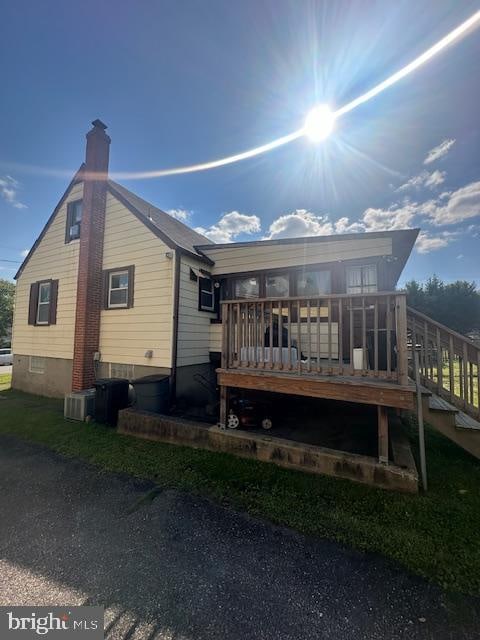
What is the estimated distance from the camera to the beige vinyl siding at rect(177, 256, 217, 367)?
287 inches

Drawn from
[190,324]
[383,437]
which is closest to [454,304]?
[190,324]

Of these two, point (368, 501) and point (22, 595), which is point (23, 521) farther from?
point (368, 501)

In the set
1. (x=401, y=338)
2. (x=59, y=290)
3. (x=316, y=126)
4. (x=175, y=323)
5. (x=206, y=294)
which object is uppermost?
(x=316, y=126)

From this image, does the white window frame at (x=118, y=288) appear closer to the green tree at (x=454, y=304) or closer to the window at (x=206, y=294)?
the window at (x=206, y=294)

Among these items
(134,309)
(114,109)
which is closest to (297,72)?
(114,109)

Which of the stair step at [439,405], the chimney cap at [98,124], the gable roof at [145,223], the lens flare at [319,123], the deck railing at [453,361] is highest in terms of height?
the chimney cap at [98,124]

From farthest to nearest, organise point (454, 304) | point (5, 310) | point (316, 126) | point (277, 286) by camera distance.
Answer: point (454, 304) → point (5, 310) → point (277, 286) → point (316, 126)

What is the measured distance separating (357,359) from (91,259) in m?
8.02

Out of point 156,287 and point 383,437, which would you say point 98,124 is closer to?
point 156,287

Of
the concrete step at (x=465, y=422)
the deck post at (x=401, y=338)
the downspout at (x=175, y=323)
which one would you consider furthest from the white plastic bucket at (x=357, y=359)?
the downspout at (x=175, y=323)

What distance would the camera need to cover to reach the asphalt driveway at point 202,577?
5.96ft

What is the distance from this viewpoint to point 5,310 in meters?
34.6

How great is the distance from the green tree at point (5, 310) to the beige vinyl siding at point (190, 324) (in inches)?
1566

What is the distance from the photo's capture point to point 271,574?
2.25 metres
